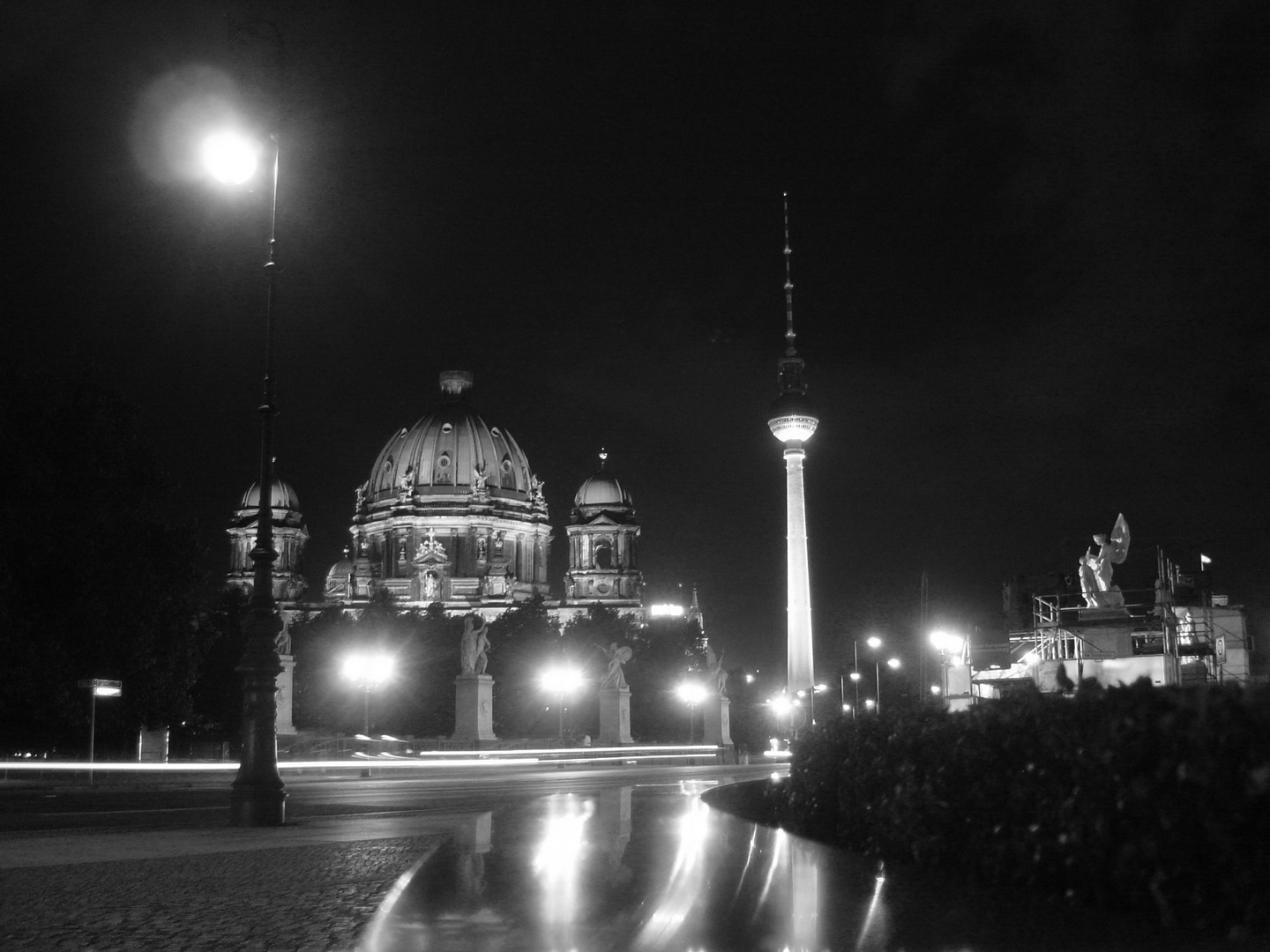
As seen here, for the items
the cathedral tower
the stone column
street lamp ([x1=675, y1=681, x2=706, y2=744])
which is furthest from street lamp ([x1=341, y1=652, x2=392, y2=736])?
the cathedral tower

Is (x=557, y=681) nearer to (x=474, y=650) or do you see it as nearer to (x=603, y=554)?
(x=474, y=650)

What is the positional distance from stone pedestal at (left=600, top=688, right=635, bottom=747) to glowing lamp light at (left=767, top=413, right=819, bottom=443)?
18.9 metres

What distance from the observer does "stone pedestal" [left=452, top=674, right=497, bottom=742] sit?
55.9 meters

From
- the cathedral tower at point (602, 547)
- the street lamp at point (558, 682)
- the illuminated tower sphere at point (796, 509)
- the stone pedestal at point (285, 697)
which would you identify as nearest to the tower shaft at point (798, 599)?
the illuminated tower sphere at point (796, 509)

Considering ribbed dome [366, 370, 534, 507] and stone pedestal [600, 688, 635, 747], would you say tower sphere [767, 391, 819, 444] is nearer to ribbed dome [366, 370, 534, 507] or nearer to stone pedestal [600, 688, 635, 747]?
stone pedestal [600, 688, 635, 747]

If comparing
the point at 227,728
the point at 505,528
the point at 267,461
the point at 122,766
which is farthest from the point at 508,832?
the point at 505,528

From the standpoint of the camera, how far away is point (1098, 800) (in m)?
8.38

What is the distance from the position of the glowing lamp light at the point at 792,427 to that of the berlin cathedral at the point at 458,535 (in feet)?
277

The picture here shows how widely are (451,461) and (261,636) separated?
140 m

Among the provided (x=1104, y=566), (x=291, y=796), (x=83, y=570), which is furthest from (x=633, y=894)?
(x=83, y=570)

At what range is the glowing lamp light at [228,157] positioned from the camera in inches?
719

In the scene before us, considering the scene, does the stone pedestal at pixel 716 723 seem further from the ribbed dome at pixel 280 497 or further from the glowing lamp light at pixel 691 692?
the ribbed dome at pixel 280 497

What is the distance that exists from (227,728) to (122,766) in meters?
26.2

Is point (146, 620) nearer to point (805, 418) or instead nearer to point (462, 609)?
point (805, 418)
